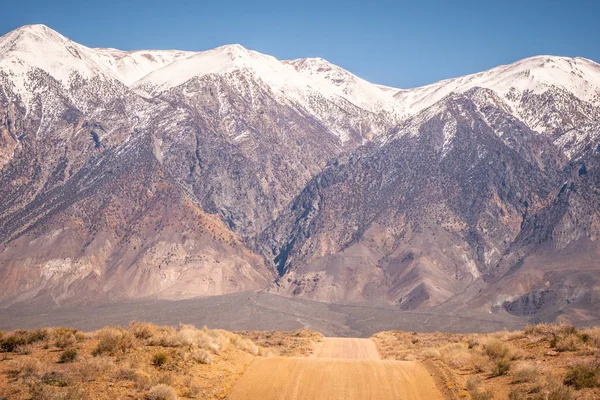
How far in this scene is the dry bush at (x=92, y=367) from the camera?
20.0m

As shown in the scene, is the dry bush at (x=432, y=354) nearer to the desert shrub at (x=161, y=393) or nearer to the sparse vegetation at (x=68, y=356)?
the desert shrub at (x=161, y=393)

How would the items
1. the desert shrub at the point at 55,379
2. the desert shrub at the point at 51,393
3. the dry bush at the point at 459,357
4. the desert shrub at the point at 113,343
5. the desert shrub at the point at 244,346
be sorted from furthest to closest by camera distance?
the desert shrub at the point at 244,346 → the dry bush at the point at 459,357 → the desert shrub at the point at 113,343 → the desert shrub at the point at 55,379 → the desert shrub at the point at 51,393

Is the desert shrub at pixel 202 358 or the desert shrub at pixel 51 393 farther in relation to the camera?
the desert shrub at pixel 202 358

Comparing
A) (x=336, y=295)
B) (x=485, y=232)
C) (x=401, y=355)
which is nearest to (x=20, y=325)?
(x=336, y=295)

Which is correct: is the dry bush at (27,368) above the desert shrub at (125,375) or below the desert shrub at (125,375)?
above

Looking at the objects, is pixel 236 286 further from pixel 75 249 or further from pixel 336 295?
pixel 75 249

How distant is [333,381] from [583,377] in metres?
7.71

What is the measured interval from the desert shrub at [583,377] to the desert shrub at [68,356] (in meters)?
15.3

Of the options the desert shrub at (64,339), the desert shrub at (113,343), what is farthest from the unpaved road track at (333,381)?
the desert shrub at (64,339)

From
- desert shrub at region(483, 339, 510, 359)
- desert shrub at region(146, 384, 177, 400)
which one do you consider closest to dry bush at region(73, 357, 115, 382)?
desert shrub at region(146, 384, 177, 400)

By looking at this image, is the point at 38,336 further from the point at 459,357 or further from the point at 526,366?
the point at 526,366

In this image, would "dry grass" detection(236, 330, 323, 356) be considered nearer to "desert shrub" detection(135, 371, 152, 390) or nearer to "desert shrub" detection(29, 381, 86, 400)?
"desert shrub" detection(135, 371, 152, 390)

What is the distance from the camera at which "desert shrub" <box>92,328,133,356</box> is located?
2356 cm

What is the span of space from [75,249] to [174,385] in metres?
164
